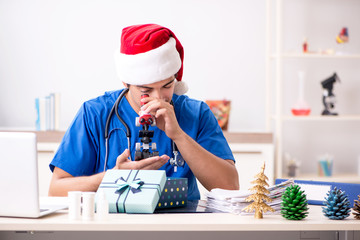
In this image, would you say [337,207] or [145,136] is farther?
[145,136]

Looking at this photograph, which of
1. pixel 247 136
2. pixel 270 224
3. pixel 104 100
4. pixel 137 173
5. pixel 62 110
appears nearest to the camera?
pixel 270 224

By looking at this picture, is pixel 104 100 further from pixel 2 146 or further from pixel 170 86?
pixel 2 146

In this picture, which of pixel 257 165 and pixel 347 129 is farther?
pixel 347 129

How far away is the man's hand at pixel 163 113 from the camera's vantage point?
1.79 meters

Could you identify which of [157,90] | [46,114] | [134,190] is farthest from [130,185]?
[46,114]

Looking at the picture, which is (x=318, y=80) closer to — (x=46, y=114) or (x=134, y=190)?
(x=46, y=114)

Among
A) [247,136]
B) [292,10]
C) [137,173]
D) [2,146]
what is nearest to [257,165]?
[247,136]

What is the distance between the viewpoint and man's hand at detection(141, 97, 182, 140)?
1.79 meters

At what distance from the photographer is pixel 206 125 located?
216cm

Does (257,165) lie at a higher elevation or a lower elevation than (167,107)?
lower

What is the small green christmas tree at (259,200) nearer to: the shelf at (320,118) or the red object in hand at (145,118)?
the red object in hand at (145,118)

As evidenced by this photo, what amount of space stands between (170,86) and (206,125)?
0.91 ft

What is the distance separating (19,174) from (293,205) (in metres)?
0.73

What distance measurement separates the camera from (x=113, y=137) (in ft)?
6.72
